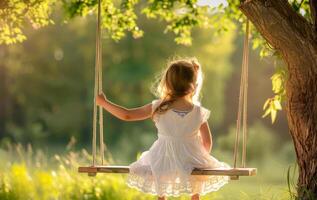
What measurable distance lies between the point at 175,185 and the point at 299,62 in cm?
129

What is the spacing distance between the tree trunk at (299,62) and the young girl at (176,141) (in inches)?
24.1

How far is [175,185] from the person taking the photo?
18.5 feet

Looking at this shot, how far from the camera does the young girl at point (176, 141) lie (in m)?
5.67

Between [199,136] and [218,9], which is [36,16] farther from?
[199,136]

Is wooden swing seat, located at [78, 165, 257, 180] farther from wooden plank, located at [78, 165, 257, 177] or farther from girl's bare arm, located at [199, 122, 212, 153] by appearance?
girl's bare arm, located at [199, 122, 212, 153]

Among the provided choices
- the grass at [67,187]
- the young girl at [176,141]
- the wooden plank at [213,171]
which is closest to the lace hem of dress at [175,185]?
the young girl at [176,141]

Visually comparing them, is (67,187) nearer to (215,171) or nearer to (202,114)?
(202,114)

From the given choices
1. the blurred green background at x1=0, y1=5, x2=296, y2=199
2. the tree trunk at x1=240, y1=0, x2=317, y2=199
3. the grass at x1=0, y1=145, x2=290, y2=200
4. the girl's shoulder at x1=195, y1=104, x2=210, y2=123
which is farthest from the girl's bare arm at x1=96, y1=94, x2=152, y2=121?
the blurred green background at x1=0, y1=5, x2=296, y2=199

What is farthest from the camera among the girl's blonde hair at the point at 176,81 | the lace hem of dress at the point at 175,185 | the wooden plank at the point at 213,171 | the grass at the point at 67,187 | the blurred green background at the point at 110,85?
the blurred green background at the point at 110,85

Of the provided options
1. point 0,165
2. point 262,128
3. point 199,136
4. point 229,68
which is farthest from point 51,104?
point 199,136

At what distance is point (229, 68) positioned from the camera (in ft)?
104

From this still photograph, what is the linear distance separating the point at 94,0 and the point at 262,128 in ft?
65.1

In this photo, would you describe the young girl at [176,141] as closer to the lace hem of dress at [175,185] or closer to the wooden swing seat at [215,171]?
the lace hem of dress at [175,185]

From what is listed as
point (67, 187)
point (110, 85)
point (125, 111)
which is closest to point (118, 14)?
point (67, 187)
